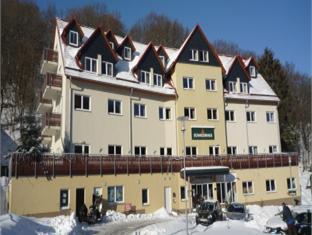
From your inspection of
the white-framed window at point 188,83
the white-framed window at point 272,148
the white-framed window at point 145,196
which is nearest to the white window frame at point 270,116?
the white-framed window at point 272,148

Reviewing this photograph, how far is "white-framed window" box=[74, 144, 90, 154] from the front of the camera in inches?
1184

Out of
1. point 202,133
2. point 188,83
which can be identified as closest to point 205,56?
point 188,83

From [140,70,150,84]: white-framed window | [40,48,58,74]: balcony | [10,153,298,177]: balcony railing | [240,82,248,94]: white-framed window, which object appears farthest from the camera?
[240,82,248,94]: white-framed window

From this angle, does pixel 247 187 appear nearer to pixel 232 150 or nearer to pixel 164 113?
pixel 232 150

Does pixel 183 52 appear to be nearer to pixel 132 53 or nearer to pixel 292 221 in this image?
pixel 132 53

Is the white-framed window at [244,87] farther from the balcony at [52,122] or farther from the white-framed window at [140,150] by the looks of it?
the balcony at [52,122]

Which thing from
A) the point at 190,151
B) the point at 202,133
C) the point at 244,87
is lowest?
the point at 190,151

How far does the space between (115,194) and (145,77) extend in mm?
12597

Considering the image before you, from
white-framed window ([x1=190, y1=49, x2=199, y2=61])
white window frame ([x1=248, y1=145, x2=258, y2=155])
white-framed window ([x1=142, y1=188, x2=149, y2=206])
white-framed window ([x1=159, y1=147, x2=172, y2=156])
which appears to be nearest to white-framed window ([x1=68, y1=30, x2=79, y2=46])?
white-framed window ([x1=190, y1=49, x2=199, y2=61])

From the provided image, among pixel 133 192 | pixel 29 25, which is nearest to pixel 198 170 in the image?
pixel 133 192

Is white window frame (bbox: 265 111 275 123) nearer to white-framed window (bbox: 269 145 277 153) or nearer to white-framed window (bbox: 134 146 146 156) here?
white-framed window (bbox: 269 145 277 153)

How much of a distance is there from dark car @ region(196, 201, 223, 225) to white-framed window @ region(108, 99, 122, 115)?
11.7 meters

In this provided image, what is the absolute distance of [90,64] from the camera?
32.6 metres

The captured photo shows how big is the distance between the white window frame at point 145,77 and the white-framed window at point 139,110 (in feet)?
8.46
